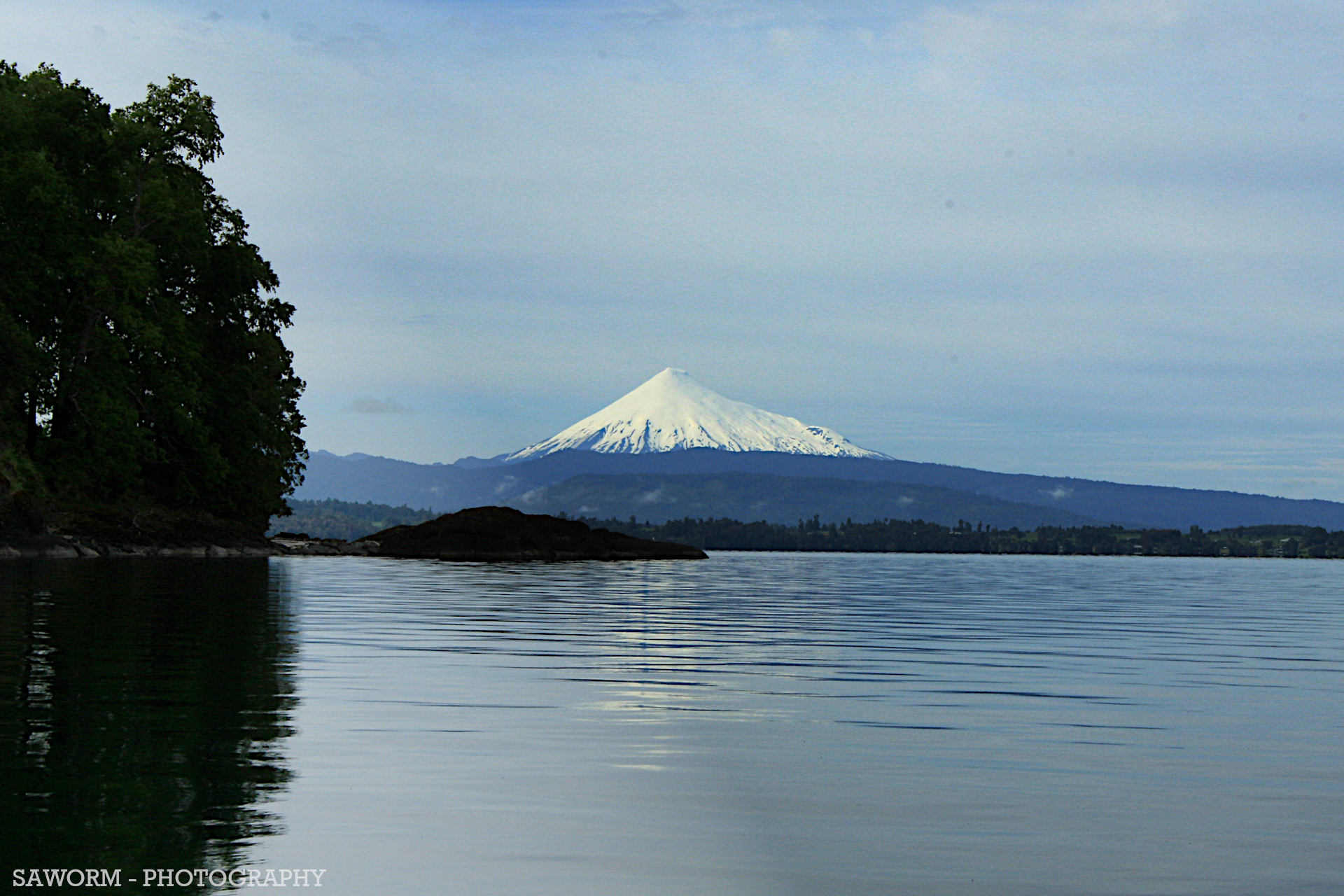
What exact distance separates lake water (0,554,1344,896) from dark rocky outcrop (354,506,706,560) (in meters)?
102

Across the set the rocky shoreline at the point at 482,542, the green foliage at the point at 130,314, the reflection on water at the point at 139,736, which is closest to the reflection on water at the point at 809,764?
the reflection on water at the point at 139,736

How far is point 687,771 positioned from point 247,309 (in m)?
109

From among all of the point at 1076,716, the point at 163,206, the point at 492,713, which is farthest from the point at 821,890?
the point at 163,206

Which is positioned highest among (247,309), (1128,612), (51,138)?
(51,138)

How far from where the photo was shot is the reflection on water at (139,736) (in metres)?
10.5

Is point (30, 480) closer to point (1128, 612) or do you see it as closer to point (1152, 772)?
point (1128, 612)

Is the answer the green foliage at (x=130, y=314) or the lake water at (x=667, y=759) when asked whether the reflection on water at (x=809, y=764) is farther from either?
the green foliage at (x=130, y=314)

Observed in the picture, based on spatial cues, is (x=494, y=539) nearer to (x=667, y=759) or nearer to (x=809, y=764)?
(x=667, y=759)

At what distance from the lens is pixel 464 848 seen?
1069 centimetres

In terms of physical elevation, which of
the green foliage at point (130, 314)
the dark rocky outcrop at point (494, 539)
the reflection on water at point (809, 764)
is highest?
the green foliage at point (130, 314)

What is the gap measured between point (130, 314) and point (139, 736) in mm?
86136

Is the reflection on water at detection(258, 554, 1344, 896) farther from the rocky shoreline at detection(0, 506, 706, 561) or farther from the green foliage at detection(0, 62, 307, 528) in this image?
the rocky shoreline at detection(0, 506, 706, 561)

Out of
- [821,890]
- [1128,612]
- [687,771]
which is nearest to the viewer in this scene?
[821,890]

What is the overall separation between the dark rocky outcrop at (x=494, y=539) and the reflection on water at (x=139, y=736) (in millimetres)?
102377
